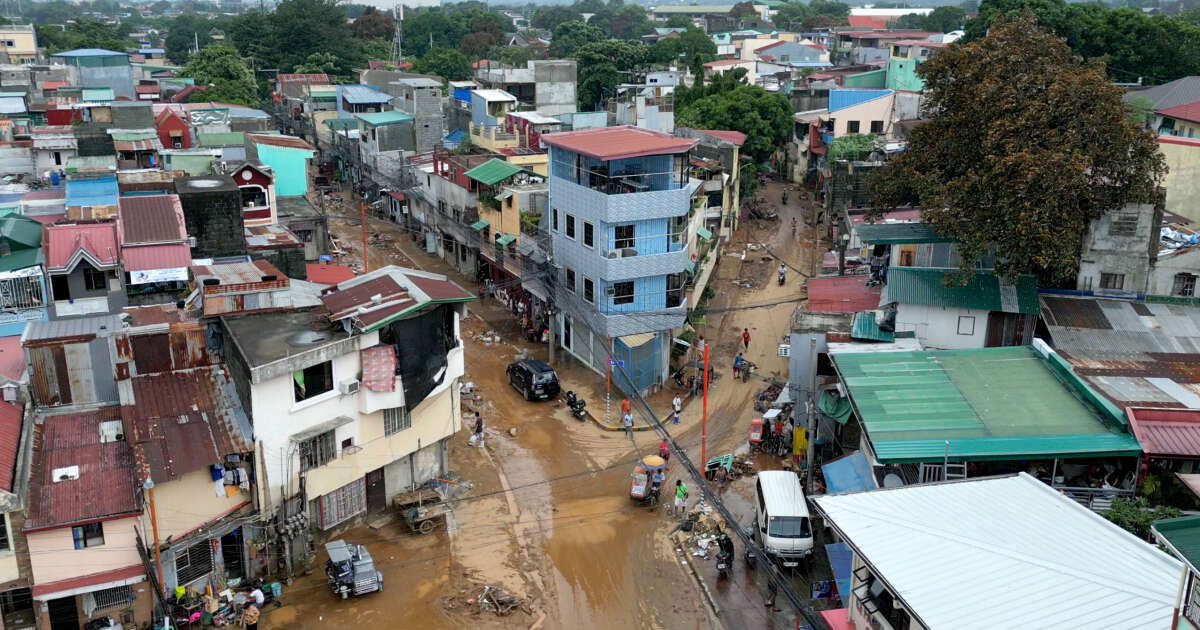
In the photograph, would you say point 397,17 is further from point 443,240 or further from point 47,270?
point 47,270

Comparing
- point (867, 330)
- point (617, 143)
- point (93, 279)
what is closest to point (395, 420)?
point (93, 279)

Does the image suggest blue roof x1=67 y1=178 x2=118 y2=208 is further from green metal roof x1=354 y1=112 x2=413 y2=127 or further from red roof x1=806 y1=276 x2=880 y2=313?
red roof x1=806 y1=276 x2=880 y2=313

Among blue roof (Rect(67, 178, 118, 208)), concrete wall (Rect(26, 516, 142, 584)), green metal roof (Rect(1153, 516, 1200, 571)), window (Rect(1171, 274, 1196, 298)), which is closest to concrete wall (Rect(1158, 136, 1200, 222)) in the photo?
window (Rect(1171, 274, 1196, 298))

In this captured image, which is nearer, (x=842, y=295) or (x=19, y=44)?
(x=842, y=295)

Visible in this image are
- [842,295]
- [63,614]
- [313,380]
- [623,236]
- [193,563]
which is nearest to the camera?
[63,614]

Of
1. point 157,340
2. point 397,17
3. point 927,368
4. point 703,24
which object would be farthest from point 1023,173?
point 703,24

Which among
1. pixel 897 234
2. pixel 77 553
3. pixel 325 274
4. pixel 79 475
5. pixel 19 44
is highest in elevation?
pixel 19 44

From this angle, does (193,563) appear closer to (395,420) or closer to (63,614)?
(63,614)

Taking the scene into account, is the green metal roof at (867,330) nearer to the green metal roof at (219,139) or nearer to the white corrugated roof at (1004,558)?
the white corrugated roof at (1004,558)
